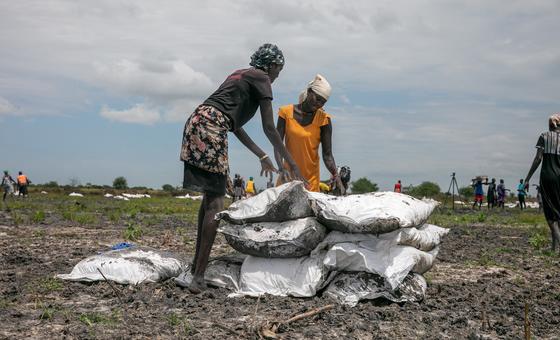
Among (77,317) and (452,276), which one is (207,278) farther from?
(452,276)

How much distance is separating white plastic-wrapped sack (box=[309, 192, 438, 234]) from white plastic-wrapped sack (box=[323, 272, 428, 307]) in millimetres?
322

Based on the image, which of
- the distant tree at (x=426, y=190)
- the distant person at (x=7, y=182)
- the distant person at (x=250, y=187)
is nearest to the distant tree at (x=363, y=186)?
the distant tree at (x=426, y=190)

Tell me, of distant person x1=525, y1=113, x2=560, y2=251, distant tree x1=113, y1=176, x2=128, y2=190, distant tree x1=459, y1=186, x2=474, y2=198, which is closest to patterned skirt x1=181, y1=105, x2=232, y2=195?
distant person x1=525, y1=113, x2=560, y2=251

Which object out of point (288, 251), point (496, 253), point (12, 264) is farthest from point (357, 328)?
point (496, 253)

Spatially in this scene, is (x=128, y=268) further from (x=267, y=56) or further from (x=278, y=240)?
(x=267, y=56)

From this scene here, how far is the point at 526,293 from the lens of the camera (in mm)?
4820

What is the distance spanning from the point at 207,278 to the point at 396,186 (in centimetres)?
2431

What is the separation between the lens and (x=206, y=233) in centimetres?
437

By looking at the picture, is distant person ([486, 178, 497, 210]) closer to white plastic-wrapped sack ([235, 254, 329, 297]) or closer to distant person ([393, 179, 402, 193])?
distant person ([393, 179, 402, 193])

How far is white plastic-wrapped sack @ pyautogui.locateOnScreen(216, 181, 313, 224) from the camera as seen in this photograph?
4.33m

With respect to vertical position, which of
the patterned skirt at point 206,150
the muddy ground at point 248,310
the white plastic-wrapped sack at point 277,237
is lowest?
the muddy ground at point 248,310

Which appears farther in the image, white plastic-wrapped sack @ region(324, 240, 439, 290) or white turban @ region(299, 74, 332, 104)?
white turban @ region(299, 74, 332, 104)

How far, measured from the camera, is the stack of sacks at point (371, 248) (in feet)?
13.5

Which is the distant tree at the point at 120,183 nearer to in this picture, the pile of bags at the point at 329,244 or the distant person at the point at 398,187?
the distant person at the point at 398,187
